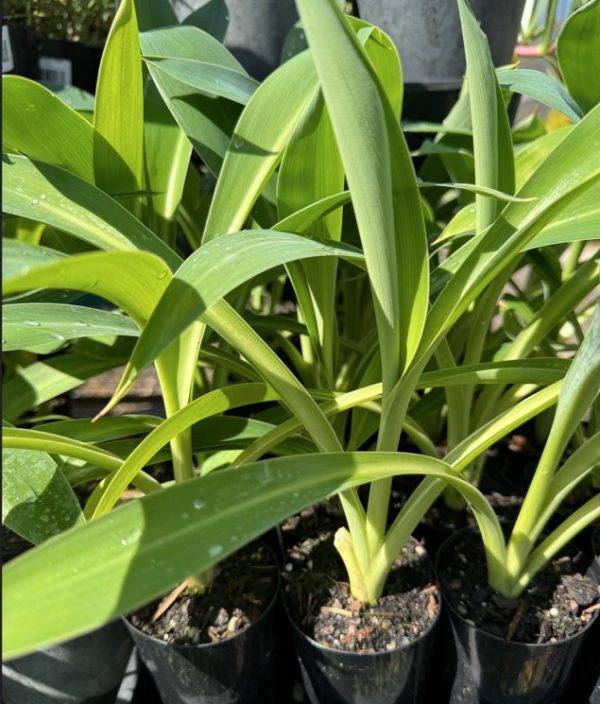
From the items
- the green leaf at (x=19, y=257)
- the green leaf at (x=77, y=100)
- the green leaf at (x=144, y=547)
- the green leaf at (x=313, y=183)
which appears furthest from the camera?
the green leaf at (x=77, y=100)

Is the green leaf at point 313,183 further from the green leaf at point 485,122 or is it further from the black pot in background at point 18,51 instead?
the black pot in background at point 18,51

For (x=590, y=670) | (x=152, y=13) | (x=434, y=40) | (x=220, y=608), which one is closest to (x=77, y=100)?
(x=152, y=13)

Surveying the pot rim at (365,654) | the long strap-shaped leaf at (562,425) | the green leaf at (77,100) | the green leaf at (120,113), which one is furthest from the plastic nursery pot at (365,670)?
the green leaf at (77,100)

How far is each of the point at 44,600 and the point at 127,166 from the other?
0.42 meters

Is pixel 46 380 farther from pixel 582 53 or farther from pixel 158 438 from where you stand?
pixel 582 53

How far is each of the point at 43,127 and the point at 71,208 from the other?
141 mm

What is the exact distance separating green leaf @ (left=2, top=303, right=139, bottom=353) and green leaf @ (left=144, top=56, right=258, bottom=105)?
217mm

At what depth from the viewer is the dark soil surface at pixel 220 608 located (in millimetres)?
539

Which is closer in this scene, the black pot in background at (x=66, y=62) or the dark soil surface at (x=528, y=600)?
the dark soil surface at (x=528, y=600)

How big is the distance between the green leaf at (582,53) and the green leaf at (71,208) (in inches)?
17.5

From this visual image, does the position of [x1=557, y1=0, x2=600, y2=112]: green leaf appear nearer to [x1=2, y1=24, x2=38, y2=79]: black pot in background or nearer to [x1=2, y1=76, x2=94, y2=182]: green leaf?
[x1=2, y1=76, x2=94, y2=182]: green leaf

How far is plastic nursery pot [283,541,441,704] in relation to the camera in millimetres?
519

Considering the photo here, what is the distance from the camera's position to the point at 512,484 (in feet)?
2.58

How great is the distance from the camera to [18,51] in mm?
879
